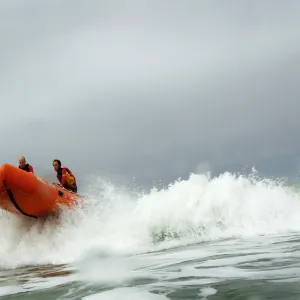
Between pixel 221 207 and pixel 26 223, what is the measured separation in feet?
15.4

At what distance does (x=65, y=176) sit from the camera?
11.3 meters

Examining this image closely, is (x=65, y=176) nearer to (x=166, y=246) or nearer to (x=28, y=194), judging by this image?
(x=28, y=194)

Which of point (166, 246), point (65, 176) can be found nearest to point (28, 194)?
point (65, 176)

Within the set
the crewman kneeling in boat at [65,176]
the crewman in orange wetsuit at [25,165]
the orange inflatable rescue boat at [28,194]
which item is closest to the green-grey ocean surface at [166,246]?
the orange inflatable rescue boat at [28,194]

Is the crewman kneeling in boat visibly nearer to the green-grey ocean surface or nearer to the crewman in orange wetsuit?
the green-grey ocean surface

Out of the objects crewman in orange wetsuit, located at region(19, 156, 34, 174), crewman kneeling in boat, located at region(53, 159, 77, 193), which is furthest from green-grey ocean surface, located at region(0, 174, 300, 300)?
crewman in orange wetsuit, located at region(19, 156, 34, 174)

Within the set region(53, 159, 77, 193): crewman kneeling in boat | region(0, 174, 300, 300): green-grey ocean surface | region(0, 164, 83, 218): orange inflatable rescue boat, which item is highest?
region(53, 159, 77, 193): crewman kneeling in boat

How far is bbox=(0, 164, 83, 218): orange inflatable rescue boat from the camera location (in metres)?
9.08

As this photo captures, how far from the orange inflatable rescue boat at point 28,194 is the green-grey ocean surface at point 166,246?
15.6 inches

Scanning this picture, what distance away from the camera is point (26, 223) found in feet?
34.2

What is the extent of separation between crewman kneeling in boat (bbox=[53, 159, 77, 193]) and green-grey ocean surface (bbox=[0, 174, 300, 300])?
670mm

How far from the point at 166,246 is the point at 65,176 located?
139 inches

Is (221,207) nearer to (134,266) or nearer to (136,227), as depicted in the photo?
(136,227)

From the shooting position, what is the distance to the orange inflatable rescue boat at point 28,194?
9.08 m
